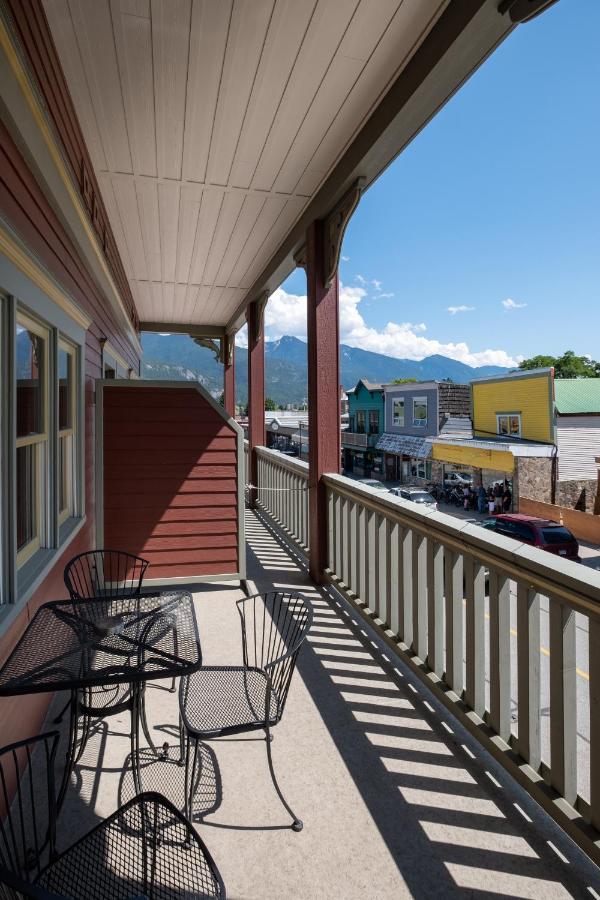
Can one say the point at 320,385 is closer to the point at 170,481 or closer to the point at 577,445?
the point at 170,481

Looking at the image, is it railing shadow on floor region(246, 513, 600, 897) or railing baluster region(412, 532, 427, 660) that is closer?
railing shadow on floor region(246, 513, 600, 897)

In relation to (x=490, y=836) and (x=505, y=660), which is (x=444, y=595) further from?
(x=490, y=836)

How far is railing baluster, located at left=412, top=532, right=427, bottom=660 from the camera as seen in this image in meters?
2.42

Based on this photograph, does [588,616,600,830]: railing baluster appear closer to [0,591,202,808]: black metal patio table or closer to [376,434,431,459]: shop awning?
[0,591,202,808]: black metal patio table

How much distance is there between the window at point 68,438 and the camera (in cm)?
305

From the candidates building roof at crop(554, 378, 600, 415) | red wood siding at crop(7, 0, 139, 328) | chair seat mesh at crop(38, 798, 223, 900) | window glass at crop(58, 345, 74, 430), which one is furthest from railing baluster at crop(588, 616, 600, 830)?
building roof at crop(554, 378, 600, 415)

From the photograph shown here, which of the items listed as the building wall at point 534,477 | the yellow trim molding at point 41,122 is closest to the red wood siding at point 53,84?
the yellow trim molding at point 41,122

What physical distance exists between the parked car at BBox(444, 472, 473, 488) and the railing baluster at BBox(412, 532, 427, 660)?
15.1m

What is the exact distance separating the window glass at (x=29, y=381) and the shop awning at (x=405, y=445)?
17.0m

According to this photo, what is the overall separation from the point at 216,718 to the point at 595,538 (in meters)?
9.04

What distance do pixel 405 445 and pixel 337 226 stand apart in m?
16.7

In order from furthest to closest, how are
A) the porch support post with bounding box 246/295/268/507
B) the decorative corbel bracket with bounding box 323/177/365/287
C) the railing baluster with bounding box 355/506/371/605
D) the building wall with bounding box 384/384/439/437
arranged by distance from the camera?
1. the building wall with bounding box 384/384/439/437
2. the porch support post with bounding box 246/295/268/507
3. the decorative corbel bracket with bounding box 323/177/365/287
4. the railing baluster with bounding box 355/506/371/605

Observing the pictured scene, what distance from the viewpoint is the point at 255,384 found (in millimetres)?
7195

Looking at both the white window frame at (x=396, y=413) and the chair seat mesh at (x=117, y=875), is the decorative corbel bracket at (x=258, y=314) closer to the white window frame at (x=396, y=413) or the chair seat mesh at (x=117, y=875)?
the chair seat mesh at (x=117, y=875)
